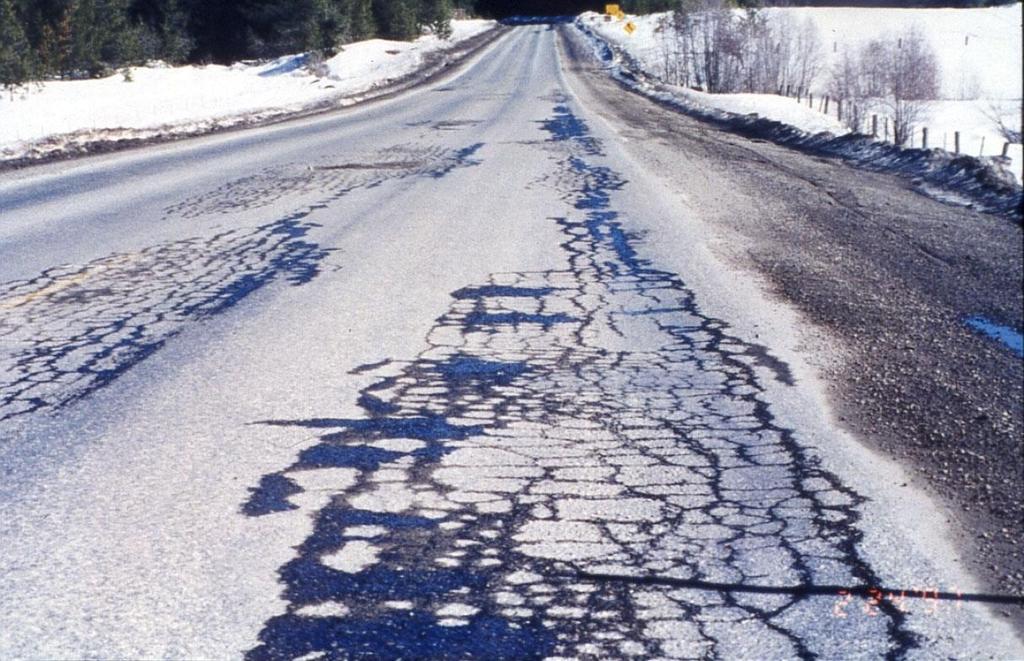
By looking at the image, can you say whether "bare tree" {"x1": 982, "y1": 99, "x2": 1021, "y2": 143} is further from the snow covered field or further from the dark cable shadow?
the dark cable shadow

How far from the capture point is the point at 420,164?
16859 millimetres

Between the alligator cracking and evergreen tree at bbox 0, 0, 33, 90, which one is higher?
evergreen tree at bbox 0, 0, 33, 90

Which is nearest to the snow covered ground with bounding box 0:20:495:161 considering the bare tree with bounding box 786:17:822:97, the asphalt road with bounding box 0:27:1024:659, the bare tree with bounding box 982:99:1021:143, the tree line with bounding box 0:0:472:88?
the tree line with bounding box 0:0:472:88

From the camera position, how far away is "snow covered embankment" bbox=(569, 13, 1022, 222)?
14.2m

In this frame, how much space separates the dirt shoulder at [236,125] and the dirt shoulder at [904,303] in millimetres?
8992

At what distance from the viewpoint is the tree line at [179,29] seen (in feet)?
110

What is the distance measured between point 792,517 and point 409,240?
6687 mm

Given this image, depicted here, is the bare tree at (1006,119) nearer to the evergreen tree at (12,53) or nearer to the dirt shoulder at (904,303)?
the dirt shoulder at (904,303)

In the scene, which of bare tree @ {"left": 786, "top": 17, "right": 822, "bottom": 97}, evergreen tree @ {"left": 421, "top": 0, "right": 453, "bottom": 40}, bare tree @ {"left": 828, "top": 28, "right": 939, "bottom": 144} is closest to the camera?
bare tree @ {"left": 828, "top": 28, "right": 939, "bottom": 144}

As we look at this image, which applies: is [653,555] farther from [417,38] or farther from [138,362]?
[417,38]

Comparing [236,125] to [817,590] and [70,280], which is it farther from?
[817,590]

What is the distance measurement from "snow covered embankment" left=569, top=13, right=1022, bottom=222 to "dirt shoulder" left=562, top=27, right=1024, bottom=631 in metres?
0.54

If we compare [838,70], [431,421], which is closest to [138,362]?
[431,421]

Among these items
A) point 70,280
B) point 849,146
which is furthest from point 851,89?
point 70,280
